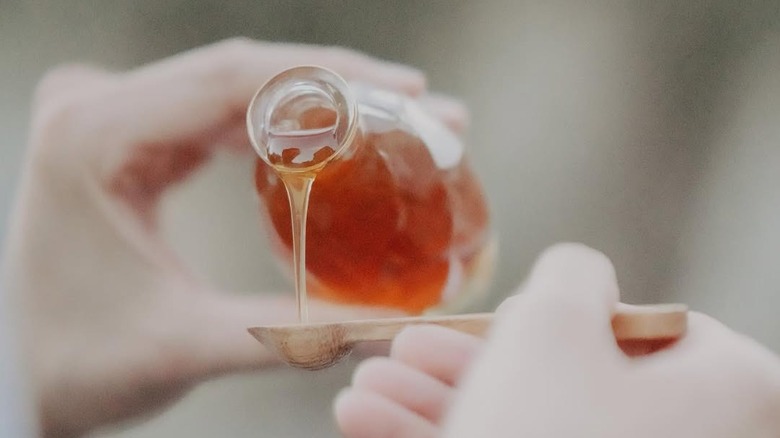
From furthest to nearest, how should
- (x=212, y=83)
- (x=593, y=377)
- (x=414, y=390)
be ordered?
(x=212, y=83)
(x=414, y=390)
(x=593, y=377)

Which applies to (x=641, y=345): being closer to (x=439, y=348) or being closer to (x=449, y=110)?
(x=439, y=348)

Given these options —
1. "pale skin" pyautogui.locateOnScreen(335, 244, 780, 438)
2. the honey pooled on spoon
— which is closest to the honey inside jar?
the honey pooled on spoon

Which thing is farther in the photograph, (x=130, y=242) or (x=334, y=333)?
(x=130, y=242)

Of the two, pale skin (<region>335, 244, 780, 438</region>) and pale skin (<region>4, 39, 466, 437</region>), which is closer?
pale skin (<region>335, 244, 780, 438</region>)

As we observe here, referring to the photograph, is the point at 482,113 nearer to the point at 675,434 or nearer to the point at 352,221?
the point at 352,221

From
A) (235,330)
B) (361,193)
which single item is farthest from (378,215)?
(235,330)

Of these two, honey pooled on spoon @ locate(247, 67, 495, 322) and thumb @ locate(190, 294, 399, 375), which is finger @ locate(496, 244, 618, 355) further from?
thumb @ locate(190, 294, 399, 375)
